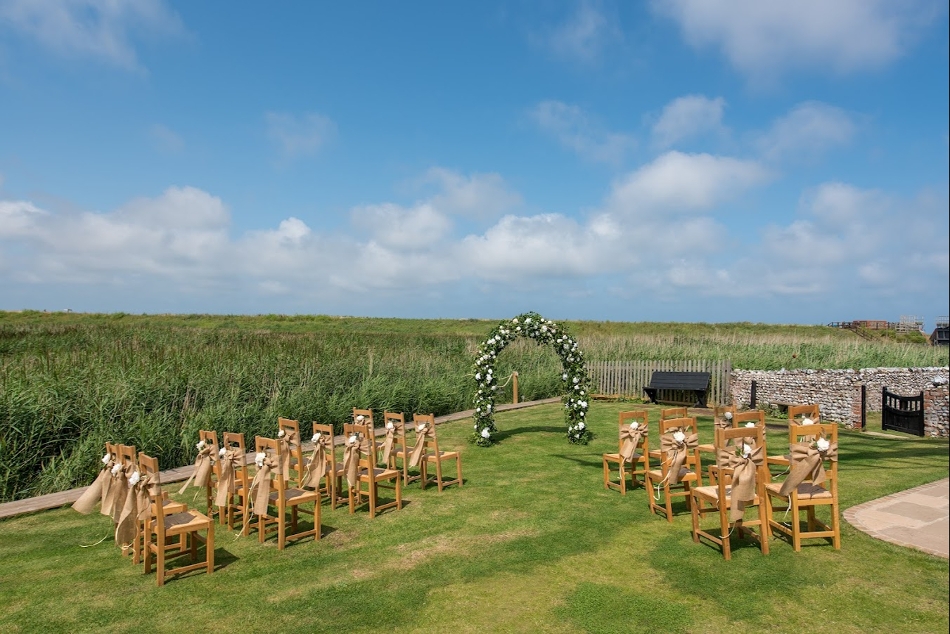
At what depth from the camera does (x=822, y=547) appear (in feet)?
18.4

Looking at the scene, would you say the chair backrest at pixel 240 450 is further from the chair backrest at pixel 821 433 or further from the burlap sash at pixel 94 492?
the chair backrest at pixel 821 433

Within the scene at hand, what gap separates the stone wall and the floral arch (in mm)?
6269

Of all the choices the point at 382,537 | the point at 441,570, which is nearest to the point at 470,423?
the point at 382,537

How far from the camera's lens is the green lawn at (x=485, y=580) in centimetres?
436

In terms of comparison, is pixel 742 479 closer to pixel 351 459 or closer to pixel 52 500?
pixel 351 459

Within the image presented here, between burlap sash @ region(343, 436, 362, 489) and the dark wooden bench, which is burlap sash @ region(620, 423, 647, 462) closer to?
burlap sash @ region(343, 436, 362, 489)

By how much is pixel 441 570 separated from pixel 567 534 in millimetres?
1518

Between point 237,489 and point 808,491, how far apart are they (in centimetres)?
591

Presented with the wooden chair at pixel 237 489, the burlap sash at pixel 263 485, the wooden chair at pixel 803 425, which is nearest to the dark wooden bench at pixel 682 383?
the wooden chair at pixel 803 425

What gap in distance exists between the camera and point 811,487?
572cm

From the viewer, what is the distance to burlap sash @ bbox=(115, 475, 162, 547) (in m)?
5.15

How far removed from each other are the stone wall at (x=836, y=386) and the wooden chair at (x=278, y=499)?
11.8 meters

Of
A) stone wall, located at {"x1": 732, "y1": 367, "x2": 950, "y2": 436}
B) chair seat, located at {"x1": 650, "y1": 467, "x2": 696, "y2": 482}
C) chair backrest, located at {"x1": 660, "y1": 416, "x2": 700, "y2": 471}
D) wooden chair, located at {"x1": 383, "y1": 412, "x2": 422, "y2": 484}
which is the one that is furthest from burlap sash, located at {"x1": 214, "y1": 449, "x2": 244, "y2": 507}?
stone wall, located at {"x1": 732, "y1": 367, "x2": 950, "y2": 436}

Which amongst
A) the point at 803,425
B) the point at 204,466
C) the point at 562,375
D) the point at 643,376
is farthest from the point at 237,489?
the point at 643,376
